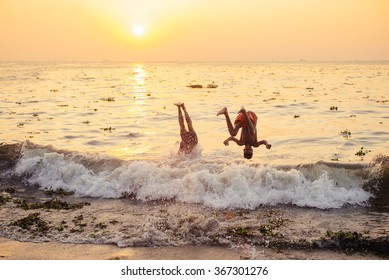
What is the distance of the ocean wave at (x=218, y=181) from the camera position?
42.3 feet

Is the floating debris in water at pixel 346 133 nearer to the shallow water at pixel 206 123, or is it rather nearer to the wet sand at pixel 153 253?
the shallow water at pixel 206 123

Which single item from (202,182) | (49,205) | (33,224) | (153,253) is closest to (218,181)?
(202,182)

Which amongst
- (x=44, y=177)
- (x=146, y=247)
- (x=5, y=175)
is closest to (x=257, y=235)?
(x=146, y=247)

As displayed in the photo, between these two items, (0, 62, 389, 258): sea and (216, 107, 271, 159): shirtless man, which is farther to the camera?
(216, 107, 271, 159): shirtless man

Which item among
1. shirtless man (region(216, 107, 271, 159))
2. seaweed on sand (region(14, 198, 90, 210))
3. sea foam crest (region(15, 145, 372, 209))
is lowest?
seaweed on sand (region(14, 198, 90, 210))

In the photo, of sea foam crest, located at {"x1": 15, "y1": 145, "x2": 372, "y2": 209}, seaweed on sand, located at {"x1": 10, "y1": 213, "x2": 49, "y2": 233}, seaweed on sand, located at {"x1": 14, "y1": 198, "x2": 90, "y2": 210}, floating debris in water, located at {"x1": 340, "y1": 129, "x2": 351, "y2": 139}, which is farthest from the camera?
floating debris in water, located at {"x1": 340, "y1": 129, "x2": 351, "y2": 139}

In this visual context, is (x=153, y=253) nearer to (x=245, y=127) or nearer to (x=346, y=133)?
(x=245, y=127)

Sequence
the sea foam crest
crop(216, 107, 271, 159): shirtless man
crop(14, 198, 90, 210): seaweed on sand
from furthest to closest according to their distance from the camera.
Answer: the sea foam crest
crop(14, 198, 90, 210): seaweed on sand
crop(216, 107, 271, 159): shirtless man

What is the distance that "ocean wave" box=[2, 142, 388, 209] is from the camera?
A: 12891 mm

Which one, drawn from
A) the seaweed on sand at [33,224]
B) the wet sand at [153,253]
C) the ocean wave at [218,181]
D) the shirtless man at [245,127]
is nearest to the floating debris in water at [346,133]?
the ocean wave at [218,181]

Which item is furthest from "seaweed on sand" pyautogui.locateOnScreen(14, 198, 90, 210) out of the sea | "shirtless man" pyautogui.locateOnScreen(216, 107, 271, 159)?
"shirtless man" pyautogui.locateOnScreen(216, 107, 271, 159)

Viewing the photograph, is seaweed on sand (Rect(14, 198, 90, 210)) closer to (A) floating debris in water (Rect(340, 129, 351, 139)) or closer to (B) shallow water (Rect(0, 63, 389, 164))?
(B) shallow water (Rect(0, 63, 389, 164))
